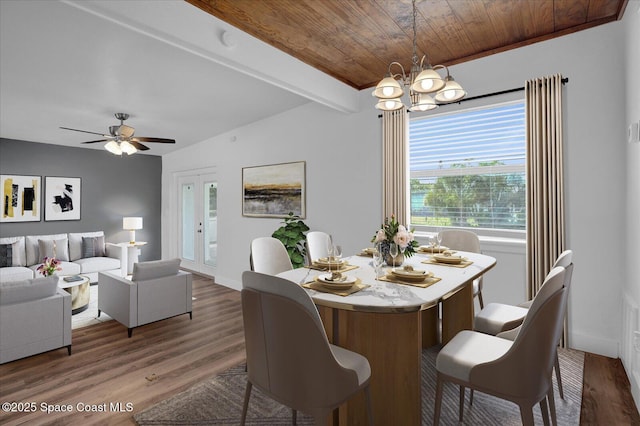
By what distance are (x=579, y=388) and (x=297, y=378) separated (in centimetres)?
218

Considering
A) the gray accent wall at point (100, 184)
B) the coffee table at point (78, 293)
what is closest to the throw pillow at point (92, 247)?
the gray accent wall at point (100, 184)

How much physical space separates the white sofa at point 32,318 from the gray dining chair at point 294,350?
2.42m

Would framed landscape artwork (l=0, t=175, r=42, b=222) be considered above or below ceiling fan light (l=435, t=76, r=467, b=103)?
below

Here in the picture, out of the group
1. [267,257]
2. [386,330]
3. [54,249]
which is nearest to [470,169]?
[267,257]

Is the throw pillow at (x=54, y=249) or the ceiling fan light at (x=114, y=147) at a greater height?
the ceiling fan light at (x=114, y=147)

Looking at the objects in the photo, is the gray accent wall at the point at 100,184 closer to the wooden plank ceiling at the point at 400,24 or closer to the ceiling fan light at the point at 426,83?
the wooden plank ceiling at the point at 400,24

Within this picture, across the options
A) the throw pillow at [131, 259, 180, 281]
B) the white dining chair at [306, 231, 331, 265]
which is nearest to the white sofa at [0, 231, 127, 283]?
the throw pillow at [131, 259, 180, 281]

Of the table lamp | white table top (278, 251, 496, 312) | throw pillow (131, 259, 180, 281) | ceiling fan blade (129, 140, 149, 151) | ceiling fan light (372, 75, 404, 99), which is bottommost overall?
throw pillow (131, 259, 180, 281)

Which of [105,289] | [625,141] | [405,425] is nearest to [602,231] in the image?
[625,141]

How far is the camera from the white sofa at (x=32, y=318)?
2633mm

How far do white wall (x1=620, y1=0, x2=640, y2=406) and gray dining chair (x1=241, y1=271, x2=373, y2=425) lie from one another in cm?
209

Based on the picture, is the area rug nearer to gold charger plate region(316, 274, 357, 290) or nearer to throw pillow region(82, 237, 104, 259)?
gold charger plate region(316, 274, 357, 290)

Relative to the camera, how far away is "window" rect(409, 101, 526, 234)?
10.7 ft

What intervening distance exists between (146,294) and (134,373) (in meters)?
0.96
